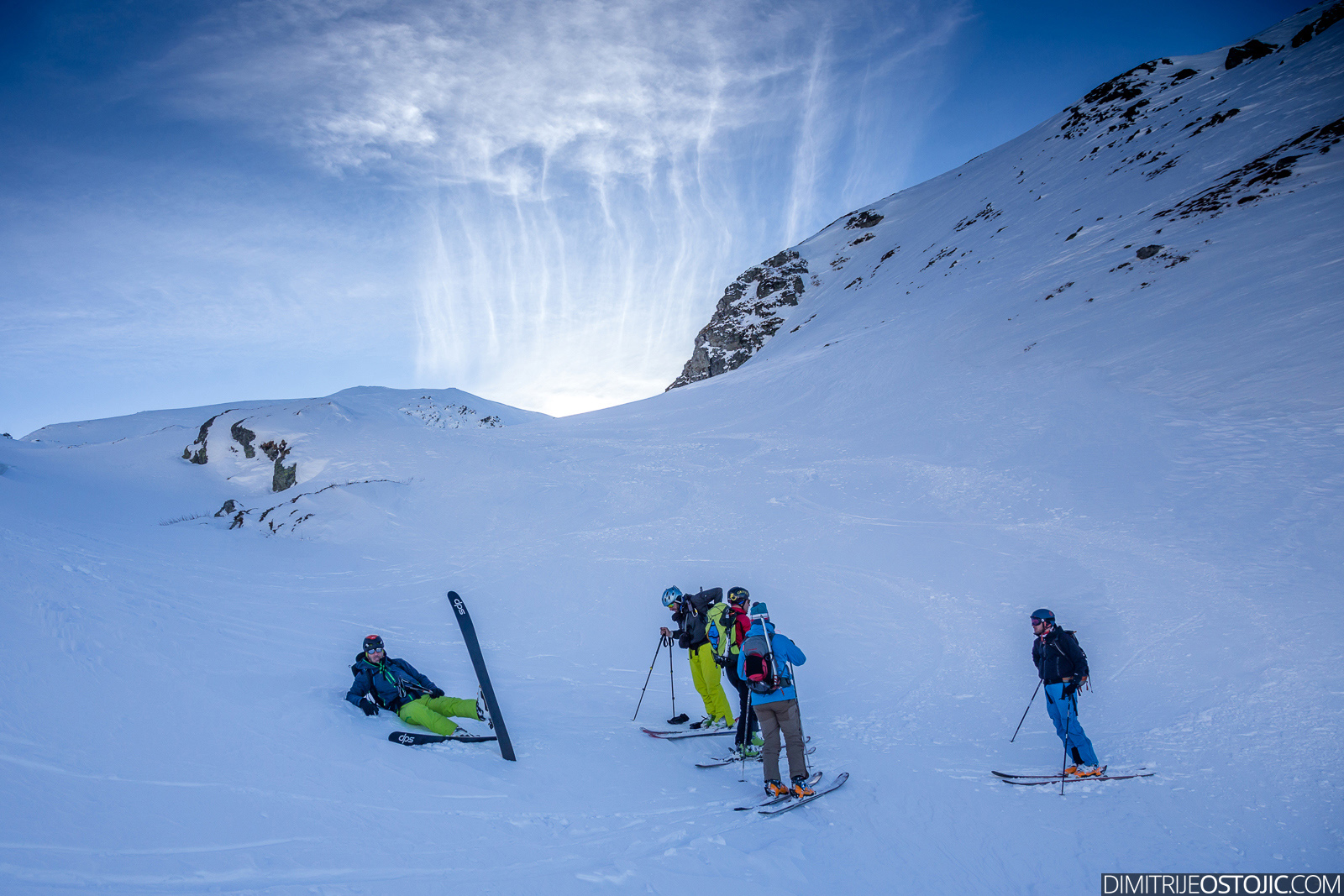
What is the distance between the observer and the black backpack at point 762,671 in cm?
588

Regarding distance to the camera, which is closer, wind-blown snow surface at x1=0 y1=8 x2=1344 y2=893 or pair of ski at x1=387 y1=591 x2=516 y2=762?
wind-blown snow surface at x1=0 y1=8 x2=1344 y2=893

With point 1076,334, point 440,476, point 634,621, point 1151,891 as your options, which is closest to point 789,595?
point 634,621

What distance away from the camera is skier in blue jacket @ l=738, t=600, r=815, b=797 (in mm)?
5836

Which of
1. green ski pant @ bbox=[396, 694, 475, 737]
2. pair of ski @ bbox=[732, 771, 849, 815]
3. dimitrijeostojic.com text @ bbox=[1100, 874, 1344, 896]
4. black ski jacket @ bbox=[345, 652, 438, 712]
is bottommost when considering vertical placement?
dimitrijeostojic.com text @ bbox=[1100, 874, 1344, 896]

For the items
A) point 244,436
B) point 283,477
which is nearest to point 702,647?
point 283,477

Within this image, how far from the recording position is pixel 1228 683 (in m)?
7.24

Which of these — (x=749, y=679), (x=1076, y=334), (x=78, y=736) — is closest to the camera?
(x=78, y=736)

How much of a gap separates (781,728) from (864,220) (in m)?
65.9

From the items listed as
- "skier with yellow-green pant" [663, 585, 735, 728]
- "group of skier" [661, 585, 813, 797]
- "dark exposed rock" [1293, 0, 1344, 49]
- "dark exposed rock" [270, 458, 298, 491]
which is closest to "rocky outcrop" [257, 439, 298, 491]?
"dark exposed rock" [270, 458, 298, 491]

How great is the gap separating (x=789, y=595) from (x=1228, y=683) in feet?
20.5

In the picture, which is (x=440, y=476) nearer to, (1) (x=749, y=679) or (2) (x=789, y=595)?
(2) (x=789, y=595)

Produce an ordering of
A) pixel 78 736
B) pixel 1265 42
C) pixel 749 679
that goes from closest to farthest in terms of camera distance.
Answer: pixel 78 736, pixel 749 679, pixel 1265 42

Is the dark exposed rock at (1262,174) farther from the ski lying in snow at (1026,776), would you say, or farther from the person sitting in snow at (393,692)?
the person sitting in snow at (393,692)

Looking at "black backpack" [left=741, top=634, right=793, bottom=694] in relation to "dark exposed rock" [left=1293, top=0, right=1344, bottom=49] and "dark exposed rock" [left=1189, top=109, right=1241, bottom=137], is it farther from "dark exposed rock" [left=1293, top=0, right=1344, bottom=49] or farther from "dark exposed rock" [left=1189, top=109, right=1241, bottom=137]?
"dark exposed rock" [left=1293, top=0, right=1344, bottom=49]
